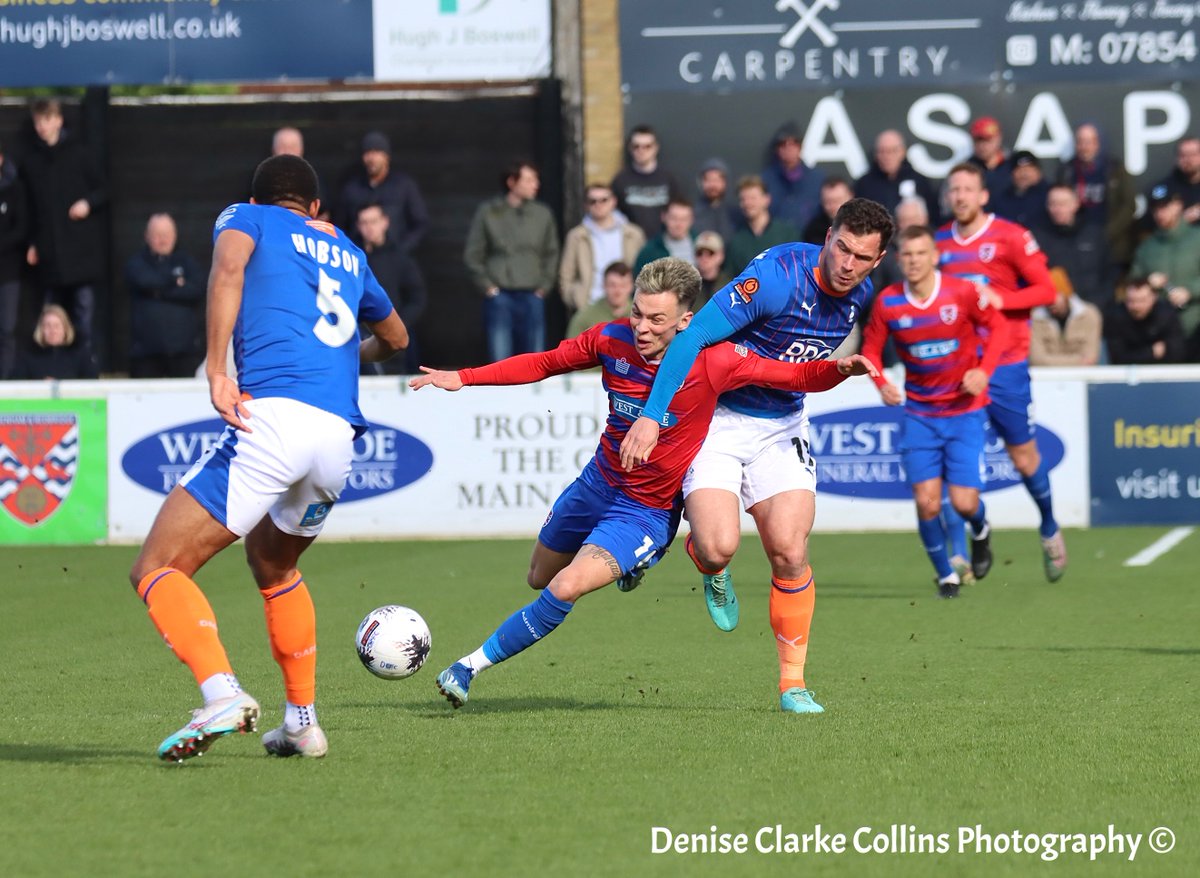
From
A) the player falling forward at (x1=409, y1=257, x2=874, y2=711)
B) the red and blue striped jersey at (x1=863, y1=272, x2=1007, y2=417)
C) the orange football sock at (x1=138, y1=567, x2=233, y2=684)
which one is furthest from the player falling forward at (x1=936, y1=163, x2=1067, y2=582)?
the orange football sock at (x1=138, y1=567, x2=233, y2=684)

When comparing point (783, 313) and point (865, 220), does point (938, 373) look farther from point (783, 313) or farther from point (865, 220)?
point (865, 220)

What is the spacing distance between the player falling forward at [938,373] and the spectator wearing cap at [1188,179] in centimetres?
592

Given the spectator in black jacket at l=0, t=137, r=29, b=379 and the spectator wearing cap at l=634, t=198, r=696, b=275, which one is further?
the spectator in black jacket at l=0, t=137, r=29, b=379

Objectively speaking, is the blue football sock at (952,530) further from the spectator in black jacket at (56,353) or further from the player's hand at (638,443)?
the spectator in black jacket at (56,353)

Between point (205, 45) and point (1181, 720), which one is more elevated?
point (205, 45)

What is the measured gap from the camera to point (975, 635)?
9.69 metres

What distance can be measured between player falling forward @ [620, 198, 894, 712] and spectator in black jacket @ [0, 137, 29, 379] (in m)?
10.9

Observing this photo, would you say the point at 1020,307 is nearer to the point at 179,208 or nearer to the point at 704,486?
the point at 704,486

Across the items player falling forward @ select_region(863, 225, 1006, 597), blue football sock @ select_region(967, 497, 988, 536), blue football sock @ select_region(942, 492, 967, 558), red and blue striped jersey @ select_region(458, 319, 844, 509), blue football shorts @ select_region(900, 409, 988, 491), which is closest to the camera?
red and blue striped jersey @ select_region(458, 319, 844, 509)

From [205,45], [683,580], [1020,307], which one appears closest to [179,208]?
[205,45]

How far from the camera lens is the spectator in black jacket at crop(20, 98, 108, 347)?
1680 cm

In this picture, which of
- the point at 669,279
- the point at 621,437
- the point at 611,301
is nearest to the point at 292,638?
the point at 621,437

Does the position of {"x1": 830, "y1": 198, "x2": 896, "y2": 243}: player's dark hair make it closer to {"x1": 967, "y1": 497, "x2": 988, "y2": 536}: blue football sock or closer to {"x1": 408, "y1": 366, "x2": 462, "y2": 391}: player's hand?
{"x1": 408, "y1": 366, "x2": 462, "y2": 391}: player's hand

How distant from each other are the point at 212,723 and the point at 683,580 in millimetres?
7220
